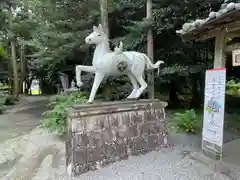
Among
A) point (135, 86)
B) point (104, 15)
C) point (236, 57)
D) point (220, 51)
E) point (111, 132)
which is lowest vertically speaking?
point (111, 132)

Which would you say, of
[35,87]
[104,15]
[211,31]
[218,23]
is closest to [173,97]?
[104,15]

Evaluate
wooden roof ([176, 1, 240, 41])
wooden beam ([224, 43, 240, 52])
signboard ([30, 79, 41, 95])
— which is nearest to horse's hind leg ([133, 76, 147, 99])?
wooden roof ([176, 1, 240, 41])

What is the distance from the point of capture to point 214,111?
3.23 metres

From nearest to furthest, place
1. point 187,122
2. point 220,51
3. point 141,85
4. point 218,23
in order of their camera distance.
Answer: point 218,23
point 220,51
point 141,85
point 187,122

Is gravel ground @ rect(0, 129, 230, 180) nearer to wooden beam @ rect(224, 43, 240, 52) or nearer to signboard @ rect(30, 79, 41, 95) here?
wooden beam @ rect(224, 43, 240, 52)

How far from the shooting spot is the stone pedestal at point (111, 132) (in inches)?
132

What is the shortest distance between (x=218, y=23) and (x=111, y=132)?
2331 mm

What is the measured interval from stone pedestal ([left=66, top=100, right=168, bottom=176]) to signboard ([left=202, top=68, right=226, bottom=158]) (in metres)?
1.02

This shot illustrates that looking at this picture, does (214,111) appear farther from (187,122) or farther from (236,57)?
(187,122)

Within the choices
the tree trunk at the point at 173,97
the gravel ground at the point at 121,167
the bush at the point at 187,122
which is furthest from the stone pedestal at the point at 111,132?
the tree trunk at the point at 173,97

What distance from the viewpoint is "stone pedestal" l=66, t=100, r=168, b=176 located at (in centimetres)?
334

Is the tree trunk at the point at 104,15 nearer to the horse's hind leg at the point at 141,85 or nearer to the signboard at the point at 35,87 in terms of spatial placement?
the horse's hind leg at the point at 141,85

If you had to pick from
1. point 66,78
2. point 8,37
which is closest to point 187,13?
point 66,78

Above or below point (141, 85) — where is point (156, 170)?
below
